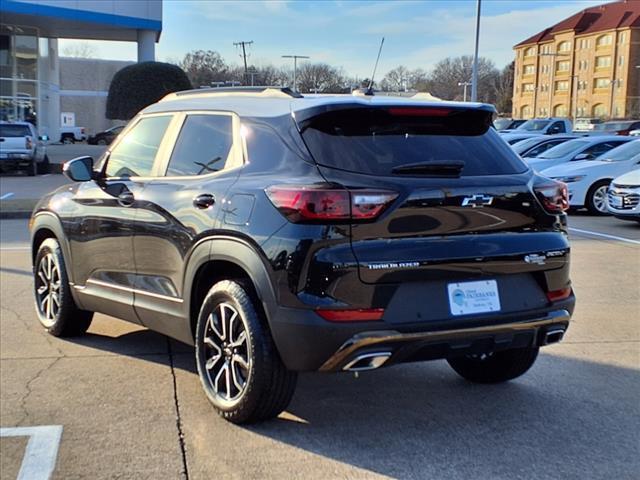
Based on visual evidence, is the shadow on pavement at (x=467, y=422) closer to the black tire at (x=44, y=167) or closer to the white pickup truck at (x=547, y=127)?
the black tire at (x=44, y=167)

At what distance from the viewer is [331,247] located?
144 inches

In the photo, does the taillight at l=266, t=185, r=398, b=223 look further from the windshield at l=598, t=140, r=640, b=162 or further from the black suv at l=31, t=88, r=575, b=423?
the windshield at l=598, t=140, r=640, b=162

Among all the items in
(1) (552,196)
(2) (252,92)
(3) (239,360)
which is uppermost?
(2) (252,92)

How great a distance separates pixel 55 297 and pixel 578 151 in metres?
14.7

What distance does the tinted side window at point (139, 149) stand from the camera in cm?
517

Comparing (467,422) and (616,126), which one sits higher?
(616,126)

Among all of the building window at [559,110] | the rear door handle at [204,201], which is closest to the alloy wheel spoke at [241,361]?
the rear door handle at [204,201]

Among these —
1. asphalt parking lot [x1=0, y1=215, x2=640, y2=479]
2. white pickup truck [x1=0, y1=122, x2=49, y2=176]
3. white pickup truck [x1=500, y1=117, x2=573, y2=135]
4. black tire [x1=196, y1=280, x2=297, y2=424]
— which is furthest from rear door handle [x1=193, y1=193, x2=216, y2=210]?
white pickup truck [x1=500, y1=117, x2=573, y2=135]

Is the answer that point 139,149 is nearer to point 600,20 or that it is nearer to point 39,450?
point 39,450

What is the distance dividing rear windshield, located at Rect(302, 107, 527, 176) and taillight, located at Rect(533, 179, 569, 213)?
0.54ft

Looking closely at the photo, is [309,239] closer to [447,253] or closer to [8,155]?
[447,253]

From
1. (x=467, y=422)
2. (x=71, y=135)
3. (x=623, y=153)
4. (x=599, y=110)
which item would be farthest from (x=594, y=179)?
(x=599, y=110)

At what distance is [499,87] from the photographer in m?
129

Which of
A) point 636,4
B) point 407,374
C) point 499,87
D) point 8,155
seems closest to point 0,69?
point 8,155
